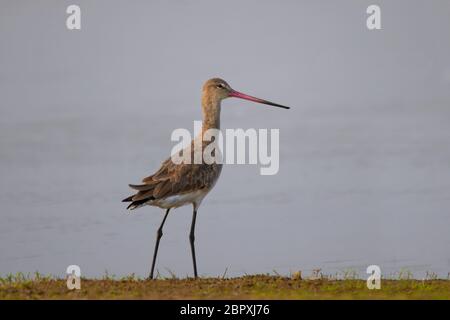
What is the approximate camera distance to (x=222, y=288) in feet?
30.1

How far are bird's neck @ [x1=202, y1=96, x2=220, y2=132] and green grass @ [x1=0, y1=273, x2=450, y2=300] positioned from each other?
3029 millimetres

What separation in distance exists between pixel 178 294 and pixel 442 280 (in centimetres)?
367

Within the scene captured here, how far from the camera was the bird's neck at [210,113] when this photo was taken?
12.3m

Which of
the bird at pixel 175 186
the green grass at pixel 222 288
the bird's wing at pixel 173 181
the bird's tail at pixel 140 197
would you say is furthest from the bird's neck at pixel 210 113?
the green grass at pixel 222 288

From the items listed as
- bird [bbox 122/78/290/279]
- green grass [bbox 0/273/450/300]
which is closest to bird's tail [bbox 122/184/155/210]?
bird [bbox 122/78/290/279]

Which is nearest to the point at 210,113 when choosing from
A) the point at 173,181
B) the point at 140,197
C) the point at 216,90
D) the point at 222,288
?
the point at 216,90

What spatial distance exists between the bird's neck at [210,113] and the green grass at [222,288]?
3.03 meters

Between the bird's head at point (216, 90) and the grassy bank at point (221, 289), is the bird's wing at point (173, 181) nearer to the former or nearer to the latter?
the grassy bank at point (221, 289)

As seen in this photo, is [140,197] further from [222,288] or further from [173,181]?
[222,288]

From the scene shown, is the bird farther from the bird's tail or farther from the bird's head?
the bird's head

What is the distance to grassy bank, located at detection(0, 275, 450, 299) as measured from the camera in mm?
8711

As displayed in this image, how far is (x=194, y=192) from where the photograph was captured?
11117 mm
